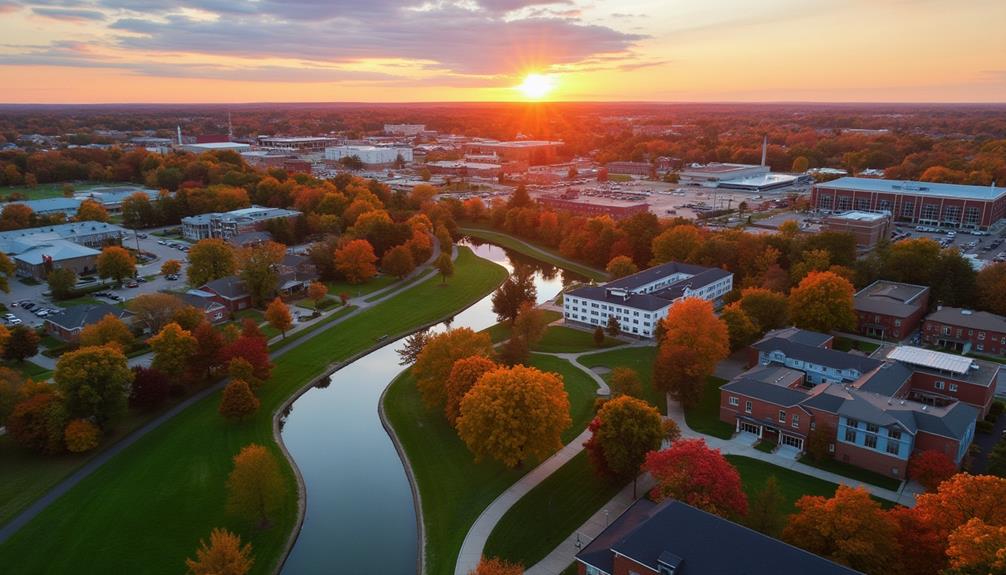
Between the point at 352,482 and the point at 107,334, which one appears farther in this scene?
the point at 107,334

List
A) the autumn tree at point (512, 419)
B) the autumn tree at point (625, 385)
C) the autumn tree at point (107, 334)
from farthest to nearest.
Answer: the autumn tree at point (107, 334), the autumn tree at point (625, 385), the autumn tree at point (512, 419)

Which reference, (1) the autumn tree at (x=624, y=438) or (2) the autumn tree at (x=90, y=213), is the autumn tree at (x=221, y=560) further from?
(2) the autumn tree at (x=90, y=213)

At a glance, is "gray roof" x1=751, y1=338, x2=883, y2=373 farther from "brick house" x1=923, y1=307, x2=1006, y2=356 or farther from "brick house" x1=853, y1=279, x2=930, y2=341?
"brick house" x1=923, y1=307, x2=1006, y2=356

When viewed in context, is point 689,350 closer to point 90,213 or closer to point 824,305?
point 824,305

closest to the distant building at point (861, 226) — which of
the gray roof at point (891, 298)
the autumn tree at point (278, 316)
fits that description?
the gray roof at point (891, 298)

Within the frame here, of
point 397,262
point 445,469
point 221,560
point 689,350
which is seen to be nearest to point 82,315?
point 397,262

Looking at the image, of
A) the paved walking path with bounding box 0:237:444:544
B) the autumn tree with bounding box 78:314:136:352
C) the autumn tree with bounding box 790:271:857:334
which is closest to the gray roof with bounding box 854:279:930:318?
the autumn tree with bounding box 790:271:857:334

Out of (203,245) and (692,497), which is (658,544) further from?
(203,245)
